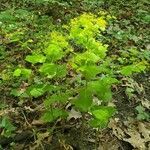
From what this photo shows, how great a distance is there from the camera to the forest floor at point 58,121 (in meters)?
4.03

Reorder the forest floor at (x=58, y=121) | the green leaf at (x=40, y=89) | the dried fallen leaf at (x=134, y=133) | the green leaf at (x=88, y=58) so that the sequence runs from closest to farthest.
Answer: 1. the green leaf at (x=88, y=58)
2. the green leaf at (x=40, y=89)
3. the forest floor at (x=58, y=121)
4. the dried fallen leaf at (x=134, y=133)

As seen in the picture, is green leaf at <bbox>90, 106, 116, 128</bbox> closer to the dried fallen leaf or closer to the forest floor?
the forest floor

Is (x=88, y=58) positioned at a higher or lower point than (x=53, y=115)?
higher

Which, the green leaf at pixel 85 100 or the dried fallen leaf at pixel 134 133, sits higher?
the green leaf at pixel 85 100

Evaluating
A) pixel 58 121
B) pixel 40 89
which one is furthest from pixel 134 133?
pixel 40 89

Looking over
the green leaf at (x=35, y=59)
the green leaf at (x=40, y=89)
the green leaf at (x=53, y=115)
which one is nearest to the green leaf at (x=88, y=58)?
the green leaf at (x=35, y=59)

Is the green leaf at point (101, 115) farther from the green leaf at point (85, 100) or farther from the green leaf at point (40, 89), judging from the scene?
the green leaf at point (40, 89)

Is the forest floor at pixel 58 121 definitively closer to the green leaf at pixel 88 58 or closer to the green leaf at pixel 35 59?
Answer: the green leaf at pixel 35 59

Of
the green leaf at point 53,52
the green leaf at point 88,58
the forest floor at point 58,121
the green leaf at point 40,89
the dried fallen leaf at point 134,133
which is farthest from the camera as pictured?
the dried fallen leaf at point 134,133

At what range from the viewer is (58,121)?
414 cm

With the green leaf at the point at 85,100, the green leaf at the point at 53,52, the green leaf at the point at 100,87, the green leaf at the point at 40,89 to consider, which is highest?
the green leaf at the point at 53,52

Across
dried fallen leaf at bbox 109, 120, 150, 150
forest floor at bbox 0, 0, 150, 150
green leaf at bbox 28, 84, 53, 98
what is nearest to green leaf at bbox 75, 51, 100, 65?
green leaf at bbox 28, 84, 53, 98

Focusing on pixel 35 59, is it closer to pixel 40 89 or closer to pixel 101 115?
pixel 40 89

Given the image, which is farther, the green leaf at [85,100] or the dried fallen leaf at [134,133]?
the dried fallen leaf at [134,133]
